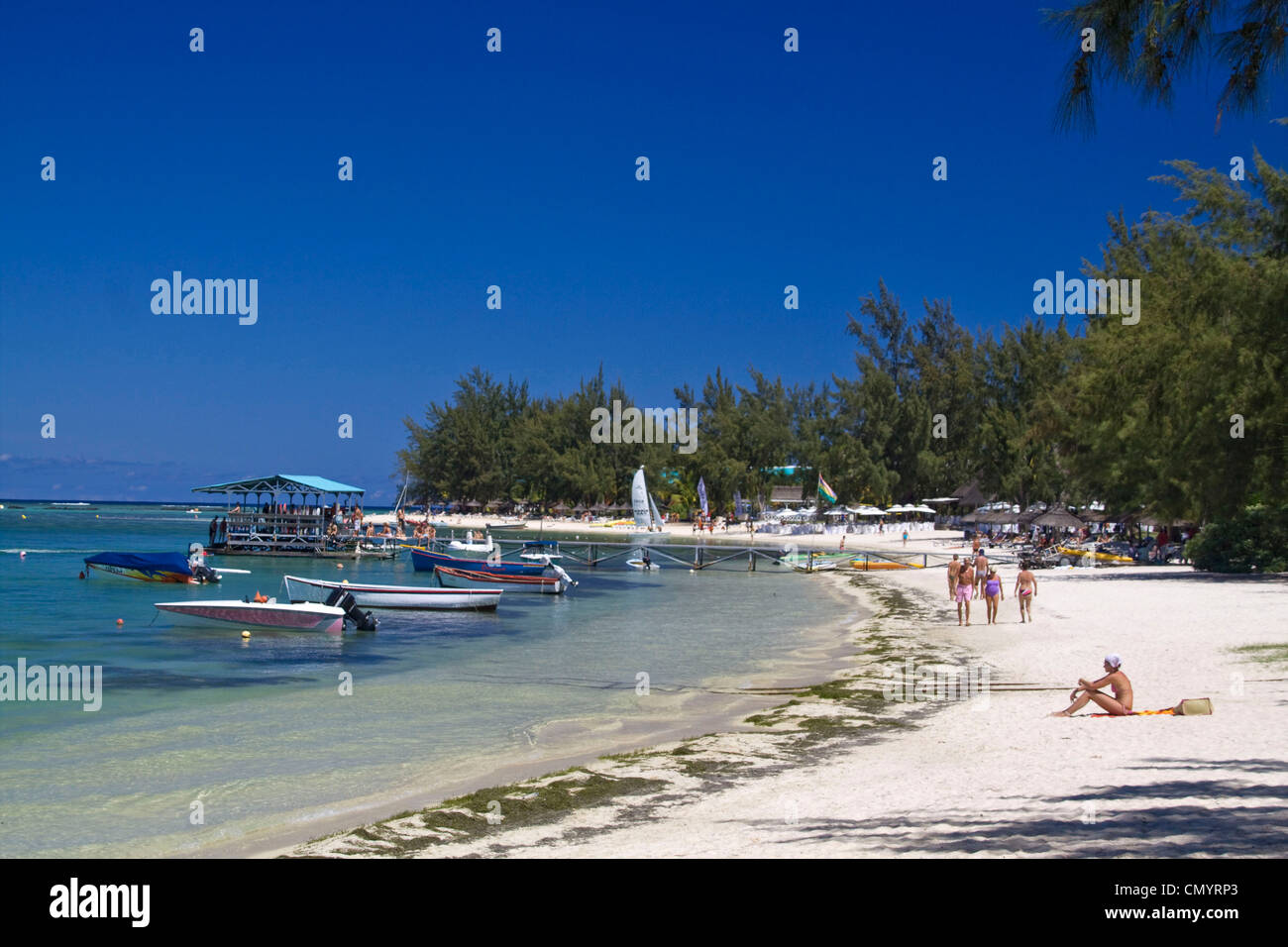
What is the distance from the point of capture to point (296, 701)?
1820cm

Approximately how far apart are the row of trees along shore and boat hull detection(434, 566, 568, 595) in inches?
948

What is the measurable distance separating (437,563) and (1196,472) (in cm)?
2981

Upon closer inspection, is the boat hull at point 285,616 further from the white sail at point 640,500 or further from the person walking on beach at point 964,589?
the white sail at point 640,500

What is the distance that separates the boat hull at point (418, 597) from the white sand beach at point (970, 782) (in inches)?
675

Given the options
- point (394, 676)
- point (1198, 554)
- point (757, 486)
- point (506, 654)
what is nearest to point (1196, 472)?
point (1198, 554)

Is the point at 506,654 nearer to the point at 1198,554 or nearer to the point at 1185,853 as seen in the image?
the point at 1185,853

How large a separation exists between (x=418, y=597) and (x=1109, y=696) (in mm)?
24257

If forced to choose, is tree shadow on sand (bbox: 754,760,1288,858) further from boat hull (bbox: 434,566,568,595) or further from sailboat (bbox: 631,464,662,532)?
sailboat (bbox: 631,464,662,532)

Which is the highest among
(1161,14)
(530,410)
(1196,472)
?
(530,410)

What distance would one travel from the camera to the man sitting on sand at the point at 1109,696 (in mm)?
13000

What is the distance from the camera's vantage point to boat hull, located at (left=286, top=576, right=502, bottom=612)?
108 ft

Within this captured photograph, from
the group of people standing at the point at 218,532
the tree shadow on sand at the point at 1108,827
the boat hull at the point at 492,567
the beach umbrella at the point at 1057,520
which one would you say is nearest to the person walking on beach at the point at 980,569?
the boat hull at the point at 492,567

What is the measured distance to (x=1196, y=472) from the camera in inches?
1281
